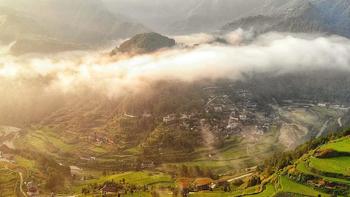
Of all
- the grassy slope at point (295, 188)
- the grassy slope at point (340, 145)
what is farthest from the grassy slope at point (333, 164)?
the grassy slope at point (295, 188)

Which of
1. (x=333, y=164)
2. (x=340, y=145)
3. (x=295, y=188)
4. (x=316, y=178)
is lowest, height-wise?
(x=295, y=188)

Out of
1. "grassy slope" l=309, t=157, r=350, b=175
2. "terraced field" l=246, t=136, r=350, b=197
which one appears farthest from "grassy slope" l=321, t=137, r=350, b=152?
"grassy slope" l=309, t=157, r=350, b=175

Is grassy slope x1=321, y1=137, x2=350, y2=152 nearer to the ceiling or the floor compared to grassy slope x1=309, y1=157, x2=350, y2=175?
nearer to the ceiling

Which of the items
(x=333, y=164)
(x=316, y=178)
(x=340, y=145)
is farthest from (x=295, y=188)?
(x=340, y=145)

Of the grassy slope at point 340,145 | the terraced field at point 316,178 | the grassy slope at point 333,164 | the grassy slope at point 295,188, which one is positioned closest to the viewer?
the terraced field at point 316,178

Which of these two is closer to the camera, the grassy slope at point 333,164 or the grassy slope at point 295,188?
the grassy slope at point 295,188

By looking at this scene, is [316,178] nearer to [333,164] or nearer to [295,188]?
[295,188]

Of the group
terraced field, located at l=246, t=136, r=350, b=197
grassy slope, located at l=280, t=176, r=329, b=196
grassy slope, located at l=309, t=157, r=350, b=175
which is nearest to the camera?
terraced field, located at l=246, t=136, r=350, b=197

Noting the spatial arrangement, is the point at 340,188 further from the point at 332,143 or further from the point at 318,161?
the point at 332,143

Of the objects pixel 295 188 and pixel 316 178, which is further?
pixel 316 178

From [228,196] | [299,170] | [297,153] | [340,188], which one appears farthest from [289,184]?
[297,153]

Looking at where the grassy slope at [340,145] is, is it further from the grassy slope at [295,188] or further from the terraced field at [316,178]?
the grassy slope at [295,188]

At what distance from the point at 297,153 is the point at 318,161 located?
33.4 metres

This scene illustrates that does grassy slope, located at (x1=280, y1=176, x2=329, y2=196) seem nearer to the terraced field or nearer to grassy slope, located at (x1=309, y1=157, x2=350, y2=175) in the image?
the terraced field
